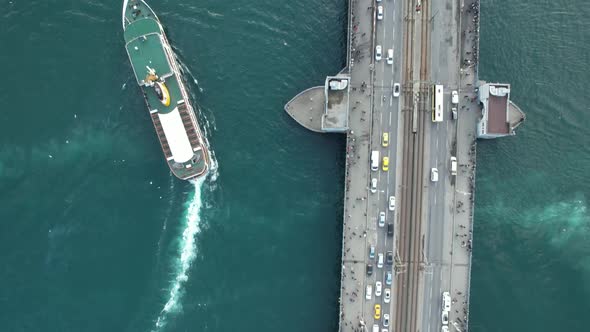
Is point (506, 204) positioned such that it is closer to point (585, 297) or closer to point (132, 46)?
point (585, 297)

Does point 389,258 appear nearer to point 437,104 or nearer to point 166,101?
point 437,104

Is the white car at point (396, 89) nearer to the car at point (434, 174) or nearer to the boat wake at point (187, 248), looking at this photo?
the car at point (434, 174)

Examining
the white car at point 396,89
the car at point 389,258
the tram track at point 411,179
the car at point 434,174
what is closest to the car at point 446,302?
the tram track at point 411,179

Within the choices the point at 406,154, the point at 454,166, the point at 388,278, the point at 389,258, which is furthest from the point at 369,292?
the point at 454,166

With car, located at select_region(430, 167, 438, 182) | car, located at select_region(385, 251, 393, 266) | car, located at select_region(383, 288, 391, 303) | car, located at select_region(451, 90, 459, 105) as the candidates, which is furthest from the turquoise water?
car, located at select_region(383, 288, 391, 303)

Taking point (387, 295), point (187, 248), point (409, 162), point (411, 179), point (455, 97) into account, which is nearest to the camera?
point (387, 295)

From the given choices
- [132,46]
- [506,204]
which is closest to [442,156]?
[506,204]
